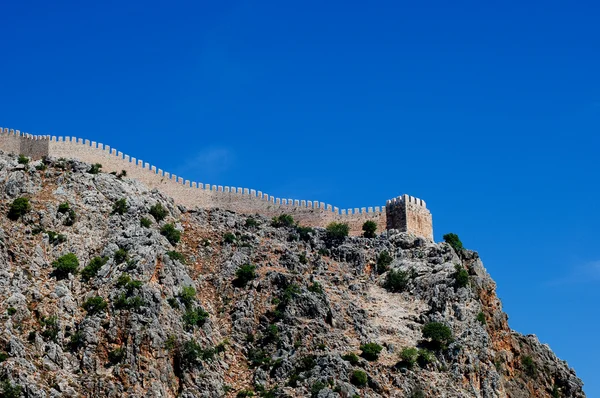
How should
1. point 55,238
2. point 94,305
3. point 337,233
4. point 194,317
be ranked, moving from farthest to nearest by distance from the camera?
point 337,233 < point 55,238 < point 194,317 < point 94,305

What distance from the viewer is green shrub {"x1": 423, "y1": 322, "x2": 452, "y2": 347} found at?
62.3 metres

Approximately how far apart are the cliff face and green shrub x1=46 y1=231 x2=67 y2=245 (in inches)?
3.5

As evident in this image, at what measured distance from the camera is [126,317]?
57.0m

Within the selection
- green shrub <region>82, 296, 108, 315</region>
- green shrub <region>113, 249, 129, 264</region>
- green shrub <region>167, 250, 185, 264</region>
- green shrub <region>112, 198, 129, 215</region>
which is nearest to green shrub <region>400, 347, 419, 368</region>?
green shrub <region>167, 250, 185, 264</region>

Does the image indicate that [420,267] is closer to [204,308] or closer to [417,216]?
[417,216]

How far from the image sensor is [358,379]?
58.2 meters

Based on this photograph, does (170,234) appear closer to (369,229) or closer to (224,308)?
(224,308)

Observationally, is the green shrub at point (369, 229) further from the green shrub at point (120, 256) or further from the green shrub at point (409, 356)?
the green shrub at point (120, 256)

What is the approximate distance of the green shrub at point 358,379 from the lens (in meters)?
58.2

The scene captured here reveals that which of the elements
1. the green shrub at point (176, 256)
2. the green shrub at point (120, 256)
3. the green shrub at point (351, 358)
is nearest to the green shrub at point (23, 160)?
the green shrub at point (120, 256)

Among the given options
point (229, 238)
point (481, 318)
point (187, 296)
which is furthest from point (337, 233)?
point (187, 296)

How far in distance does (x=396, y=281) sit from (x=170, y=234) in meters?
→ 14.0

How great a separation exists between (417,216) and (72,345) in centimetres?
2775

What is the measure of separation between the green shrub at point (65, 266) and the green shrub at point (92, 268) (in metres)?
0.53
